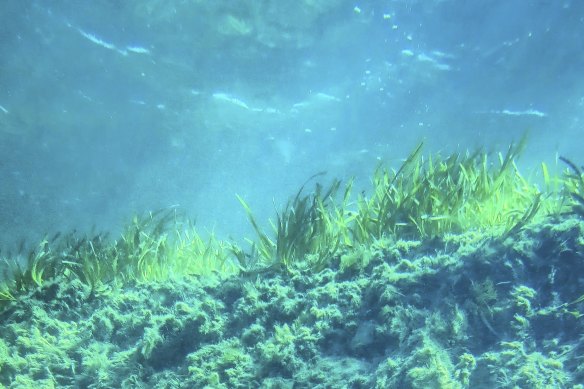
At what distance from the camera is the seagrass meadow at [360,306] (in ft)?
7.84

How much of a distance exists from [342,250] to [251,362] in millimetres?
1247

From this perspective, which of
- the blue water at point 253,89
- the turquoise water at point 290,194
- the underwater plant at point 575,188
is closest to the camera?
the turquoise water at point 290,194

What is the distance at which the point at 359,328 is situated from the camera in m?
2.71

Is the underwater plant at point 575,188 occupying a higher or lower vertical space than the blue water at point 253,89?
lower

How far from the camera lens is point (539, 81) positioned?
18.2 metres

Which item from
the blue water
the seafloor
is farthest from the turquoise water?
the blue water

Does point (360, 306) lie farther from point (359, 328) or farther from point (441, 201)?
point (441, 201)

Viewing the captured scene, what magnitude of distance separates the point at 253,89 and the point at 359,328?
752 inches

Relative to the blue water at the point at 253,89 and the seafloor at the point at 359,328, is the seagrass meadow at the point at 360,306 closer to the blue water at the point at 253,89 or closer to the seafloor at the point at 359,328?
the seafloor at the point at 359,328

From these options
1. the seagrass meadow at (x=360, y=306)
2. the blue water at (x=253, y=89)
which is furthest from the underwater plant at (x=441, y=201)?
the blue water at (x=253, y=89)

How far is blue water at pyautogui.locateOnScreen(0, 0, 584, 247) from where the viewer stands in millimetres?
15461

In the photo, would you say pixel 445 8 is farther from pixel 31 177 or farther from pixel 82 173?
pixel 31 177

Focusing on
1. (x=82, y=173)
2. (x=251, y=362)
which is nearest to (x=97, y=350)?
(x=251, y=362)

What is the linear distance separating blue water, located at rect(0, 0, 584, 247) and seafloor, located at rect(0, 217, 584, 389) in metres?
9.52
